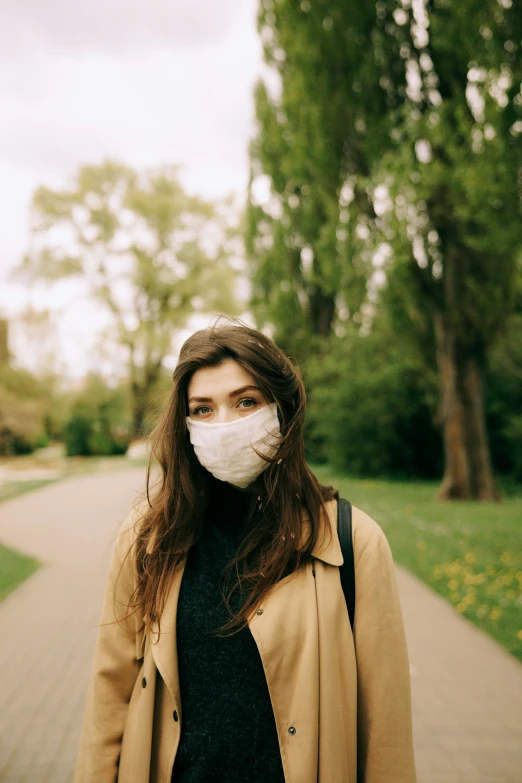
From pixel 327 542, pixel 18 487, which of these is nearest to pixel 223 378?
pixel 327 542

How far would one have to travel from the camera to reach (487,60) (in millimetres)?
8484

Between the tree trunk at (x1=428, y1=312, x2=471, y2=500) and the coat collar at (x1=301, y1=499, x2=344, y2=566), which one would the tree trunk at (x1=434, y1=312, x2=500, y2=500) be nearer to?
the tree trunk at (x1=428, y1=312, x2=471, y2=500)

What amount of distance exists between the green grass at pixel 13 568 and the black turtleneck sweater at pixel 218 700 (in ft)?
20.3

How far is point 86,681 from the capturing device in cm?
455

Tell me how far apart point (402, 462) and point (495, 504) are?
722 cm

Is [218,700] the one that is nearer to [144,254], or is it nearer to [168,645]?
[168,645]

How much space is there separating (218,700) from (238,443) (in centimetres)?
68

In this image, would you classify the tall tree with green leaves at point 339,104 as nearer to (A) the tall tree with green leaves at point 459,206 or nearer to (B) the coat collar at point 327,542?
(A) the tall tree with green leaves at point 459,206

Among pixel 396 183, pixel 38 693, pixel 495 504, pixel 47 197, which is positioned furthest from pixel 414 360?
pixel 47 197

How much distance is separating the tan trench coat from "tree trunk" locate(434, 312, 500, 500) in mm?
12086

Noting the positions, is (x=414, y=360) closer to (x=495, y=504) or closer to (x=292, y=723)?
(x=495, y=504)

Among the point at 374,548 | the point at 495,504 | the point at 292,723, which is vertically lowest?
the point at 495,504

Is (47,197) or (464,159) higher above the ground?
(47,197)

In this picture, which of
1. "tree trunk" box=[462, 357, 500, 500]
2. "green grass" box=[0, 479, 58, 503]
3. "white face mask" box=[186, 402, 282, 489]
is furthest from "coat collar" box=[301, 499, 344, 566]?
"green grass" box=[0, 479, 58, 503]
